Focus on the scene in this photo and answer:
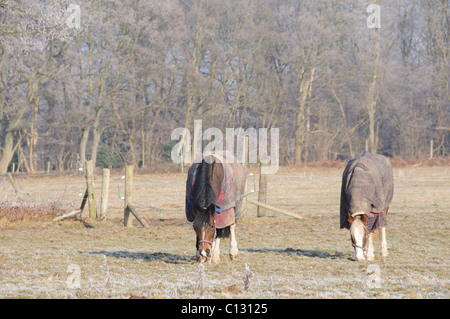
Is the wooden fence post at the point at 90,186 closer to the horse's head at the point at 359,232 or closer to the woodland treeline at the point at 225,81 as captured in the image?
the horse's head at the point at 359,232

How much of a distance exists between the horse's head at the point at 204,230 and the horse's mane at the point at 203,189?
0.11 m

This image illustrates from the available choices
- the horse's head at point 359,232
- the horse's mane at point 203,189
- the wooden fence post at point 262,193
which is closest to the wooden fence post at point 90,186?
the wooden fence post at point 262,193

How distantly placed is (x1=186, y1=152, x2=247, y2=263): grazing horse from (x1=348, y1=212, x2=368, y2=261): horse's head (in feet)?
6.50

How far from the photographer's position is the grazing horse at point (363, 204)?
9.20m

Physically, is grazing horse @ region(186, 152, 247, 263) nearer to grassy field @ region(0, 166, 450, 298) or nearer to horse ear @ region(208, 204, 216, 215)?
horse ear @ region(208, 204, 216, 215)

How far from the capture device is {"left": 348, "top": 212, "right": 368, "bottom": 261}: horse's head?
30.1 ft

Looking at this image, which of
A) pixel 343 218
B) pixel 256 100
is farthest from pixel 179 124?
pixel 343 218

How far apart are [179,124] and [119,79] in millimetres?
7810

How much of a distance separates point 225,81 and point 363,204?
3364 centimetres

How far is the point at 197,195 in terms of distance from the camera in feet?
28.7

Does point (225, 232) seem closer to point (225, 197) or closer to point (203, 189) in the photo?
point (225, 197)

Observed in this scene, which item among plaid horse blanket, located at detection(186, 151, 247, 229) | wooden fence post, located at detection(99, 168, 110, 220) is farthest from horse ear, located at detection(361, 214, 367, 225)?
wooden fence post, located at detection(99, 168, 110, 220)

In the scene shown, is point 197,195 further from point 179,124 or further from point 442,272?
point 179,124

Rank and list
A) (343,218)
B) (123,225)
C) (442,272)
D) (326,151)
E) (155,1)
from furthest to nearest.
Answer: (326,151) → (155,1) → (123,225) → (343,218) → (442,272)
